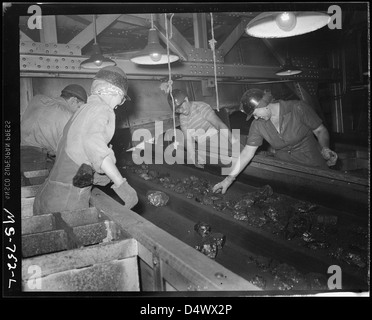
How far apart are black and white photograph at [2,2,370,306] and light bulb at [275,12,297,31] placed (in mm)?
11

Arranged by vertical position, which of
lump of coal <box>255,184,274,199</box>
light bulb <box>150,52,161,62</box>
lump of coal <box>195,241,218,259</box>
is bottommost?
lump of coal <box>195,241,218,259</box>

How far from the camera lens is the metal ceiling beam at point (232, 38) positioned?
15.6 ft

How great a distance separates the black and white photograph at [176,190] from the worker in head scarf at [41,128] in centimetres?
2

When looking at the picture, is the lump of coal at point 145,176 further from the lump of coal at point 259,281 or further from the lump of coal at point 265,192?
the lump of coal at point 259,281

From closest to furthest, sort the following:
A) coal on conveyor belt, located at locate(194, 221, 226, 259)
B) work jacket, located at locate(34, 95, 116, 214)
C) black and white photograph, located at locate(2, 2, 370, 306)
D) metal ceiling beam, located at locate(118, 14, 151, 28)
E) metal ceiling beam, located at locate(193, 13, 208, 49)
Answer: black and white photograph, located at locate(2, 2, 370, 306) < work jacket, located at locate(34, 95, 116, 214) < coal on conveyor belt, located at locate(194, 221, 226, 259) < metal ceiling beam, located at locate(118, 14, 151, 28) < metal ceiling beam, located at locate(193, 13, 208, 49)

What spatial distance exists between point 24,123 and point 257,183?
119 inches

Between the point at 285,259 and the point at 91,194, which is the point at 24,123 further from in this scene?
the point at 285,259

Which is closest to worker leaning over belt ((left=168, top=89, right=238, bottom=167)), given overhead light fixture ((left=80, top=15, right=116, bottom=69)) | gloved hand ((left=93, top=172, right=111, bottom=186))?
overhead light fixture ((left=80, top=15, right=116, bottom=69))

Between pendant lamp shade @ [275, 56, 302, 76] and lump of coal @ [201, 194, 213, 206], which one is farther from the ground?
pendant lamp shade @ [275, 56, 302, 76]

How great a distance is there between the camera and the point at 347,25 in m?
5.73

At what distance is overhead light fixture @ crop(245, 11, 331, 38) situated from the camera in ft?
6.97

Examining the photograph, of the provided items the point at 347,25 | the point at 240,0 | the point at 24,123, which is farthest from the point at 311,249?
the point at 347,25

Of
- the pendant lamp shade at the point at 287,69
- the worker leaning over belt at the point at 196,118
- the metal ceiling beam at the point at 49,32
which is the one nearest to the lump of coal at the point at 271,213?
the worker leaning over belt at the point at 196,118

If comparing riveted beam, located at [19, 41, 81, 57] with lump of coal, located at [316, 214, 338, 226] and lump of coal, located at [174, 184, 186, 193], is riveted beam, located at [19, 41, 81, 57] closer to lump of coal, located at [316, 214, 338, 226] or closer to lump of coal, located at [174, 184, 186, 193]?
lump of coal, located at [174, 184, 186, 193]
